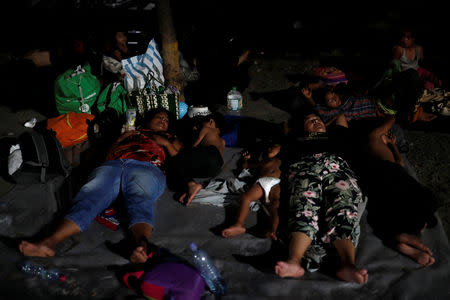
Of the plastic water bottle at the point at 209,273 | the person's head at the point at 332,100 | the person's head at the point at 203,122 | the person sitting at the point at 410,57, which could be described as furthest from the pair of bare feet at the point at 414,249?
the person sitting at the point at 410,57

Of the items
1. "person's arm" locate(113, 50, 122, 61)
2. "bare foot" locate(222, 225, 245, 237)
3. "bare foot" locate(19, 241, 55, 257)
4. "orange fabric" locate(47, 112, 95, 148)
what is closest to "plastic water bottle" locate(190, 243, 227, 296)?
"bare foot" locate(222, 225, 245, 237)

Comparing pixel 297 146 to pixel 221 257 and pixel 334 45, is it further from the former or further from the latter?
pixel 334 45

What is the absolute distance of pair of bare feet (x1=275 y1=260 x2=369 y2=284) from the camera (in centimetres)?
234

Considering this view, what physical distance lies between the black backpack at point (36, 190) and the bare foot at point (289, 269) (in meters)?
2.32

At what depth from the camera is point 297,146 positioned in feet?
11.7

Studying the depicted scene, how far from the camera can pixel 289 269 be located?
2.42m

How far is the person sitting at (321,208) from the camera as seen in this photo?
251cm

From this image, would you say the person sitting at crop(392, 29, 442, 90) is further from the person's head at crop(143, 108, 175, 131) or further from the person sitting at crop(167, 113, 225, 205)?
the person's head at crop(143, 108, 175, 131)

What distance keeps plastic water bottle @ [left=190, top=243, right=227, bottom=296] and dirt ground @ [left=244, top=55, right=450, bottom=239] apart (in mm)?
2329

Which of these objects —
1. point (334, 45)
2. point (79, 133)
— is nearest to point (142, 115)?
point (79, 133)

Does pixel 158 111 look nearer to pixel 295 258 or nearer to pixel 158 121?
pixel 158 121

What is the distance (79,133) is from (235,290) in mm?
3176

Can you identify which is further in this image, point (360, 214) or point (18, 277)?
point (360, 214)

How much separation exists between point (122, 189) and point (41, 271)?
3.17ft
